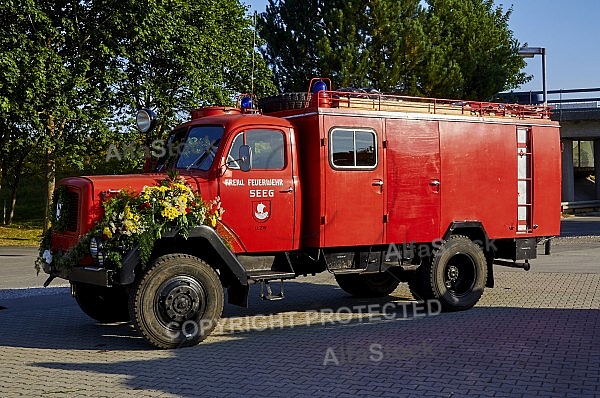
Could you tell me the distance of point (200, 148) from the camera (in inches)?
372

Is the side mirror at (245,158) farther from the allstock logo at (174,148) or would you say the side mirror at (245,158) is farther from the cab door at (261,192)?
the allstock logo at (174,148)

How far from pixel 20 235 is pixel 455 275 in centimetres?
2302

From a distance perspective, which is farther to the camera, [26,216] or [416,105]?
[26,216]

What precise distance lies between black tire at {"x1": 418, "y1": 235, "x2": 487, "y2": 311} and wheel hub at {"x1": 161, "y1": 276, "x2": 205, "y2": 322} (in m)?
3.70

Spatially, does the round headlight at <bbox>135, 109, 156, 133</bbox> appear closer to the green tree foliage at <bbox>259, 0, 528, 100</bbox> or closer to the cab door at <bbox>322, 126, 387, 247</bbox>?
the cab door at <bbox>322, 126, 387, 247</bbox>

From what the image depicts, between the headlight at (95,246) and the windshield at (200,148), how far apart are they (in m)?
→ 1.56

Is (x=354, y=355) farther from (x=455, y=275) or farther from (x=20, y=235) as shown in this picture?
(x=20, y=235)

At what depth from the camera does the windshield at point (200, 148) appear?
361 inches

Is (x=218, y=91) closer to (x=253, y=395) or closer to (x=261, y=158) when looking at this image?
(x=261, y=158)

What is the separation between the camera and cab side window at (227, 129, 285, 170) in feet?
30.4

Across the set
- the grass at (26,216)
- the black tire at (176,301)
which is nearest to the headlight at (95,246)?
the black tire at (176,301)

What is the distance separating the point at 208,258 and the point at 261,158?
4.70 ft

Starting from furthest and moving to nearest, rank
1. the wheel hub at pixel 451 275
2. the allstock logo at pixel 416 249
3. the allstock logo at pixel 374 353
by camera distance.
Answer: the wheel hub at pixel 451 275 → the allstock logo at pixel 416 249 → the allstock logo at pixel 374 353

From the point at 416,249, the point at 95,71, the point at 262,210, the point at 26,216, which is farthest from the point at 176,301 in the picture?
the point at 26,216
